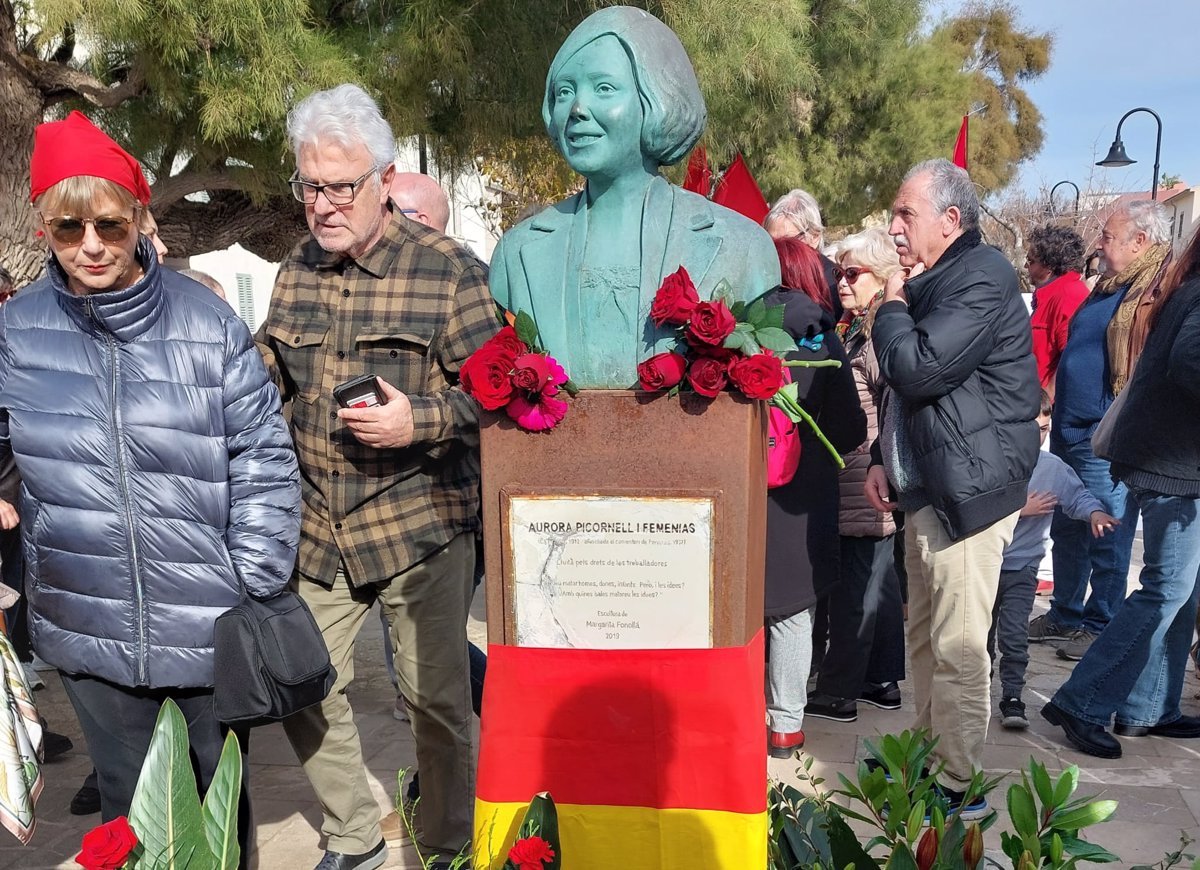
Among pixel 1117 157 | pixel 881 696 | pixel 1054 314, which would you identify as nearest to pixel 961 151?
pixel 881 696

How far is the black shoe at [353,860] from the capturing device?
9.27ft

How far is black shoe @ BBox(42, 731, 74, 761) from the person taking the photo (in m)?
3.72

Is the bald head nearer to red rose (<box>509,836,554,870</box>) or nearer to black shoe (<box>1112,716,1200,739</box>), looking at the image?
red rose (<box>509,836,554,870</box>)

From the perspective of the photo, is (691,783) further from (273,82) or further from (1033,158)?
(1033,158)

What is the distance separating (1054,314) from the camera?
20.8ft

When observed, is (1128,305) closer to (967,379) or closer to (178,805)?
(967,379)

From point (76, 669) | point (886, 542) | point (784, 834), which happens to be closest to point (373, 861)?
point (76, 669)

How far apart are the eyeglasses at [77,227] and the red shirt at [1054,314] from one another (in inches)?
216

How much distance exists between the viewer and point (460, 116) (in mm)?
6961

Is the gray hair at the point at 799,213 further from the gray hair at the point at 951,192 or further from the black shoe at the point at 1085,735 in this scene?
the black shoe at the point at 1085,735

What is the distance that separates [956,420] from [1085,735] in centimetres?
148

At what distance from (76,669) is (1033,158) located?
123 feet

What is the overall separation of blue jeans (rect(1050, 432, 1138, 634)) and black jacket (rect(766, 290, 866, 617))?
177cm

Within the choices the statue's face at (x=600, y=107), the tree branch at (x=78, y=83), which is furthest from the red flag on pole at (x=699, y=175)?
the tree branch at (x=78, y=83)
